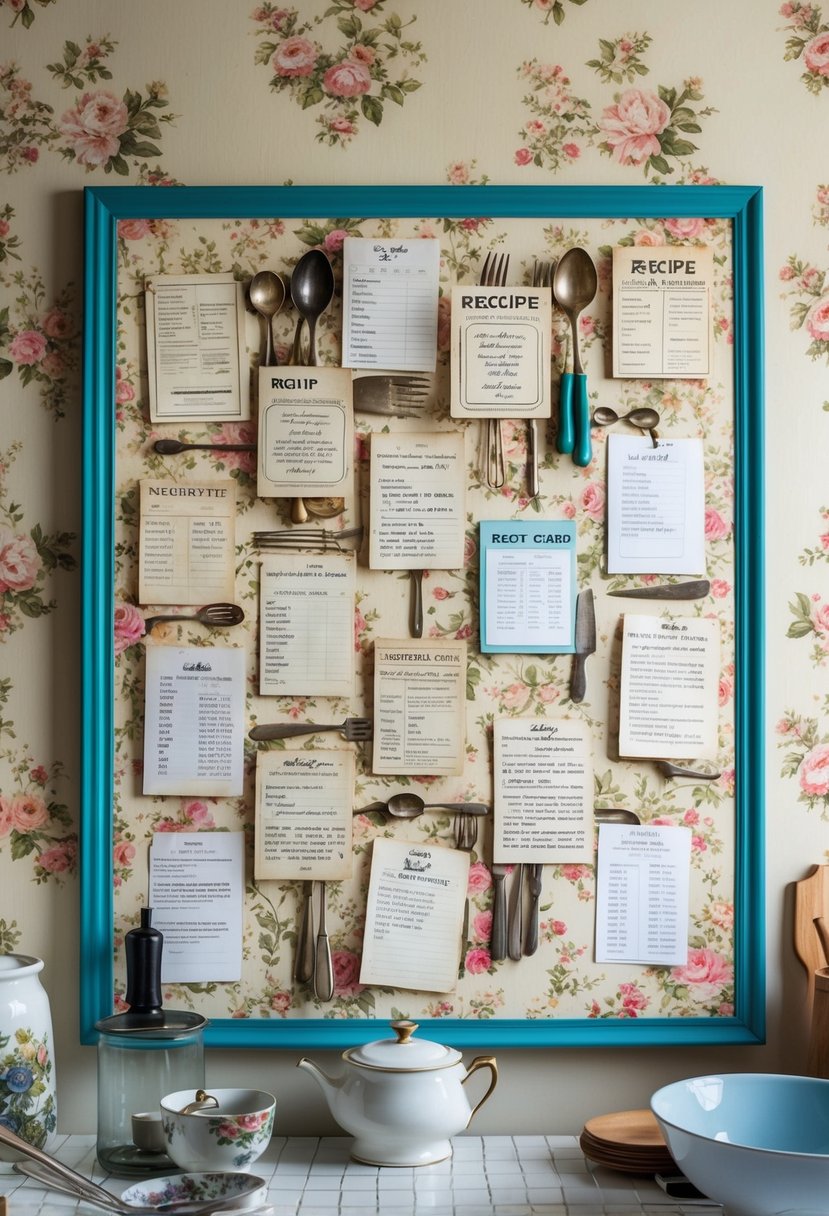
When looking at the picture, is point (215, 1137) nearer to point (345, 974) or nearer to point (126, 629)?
point (345, 974)

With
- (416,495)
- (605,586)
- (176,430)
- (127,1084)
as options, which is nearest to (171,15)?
(176,430)

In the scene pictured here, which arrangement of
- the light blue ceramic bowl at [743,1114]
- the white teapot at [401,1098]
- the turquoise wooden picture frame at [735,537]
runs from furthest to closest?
1. the turquoise wooden picture frame at [735,537]
2. the white teapot at [401,1098]
3. the light blue ceramic bowl at [743,1114]

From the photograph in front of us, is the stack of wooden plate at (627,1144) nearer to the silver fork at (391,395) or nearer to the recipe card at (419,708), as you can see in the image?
the recipe card at (419,708)

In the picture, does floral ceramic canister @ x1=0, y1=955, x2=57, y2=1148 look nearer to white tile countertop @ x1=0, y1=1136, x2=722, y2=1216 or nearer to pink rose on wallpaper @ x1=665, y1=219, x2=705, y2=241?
white tile countertop @ x1=0, y1=1136, x2=722, y2=1216

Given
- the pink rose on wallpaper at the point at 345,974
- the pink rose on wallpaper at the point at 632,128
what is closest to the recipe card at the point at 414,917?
the pink rose on wallpaper at the point at 345,974

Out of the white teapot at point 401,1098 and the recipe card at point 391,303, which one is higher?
the recipe card at point 391,303

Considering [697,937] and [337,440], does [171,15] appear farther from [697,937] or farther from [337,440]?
[697,937]

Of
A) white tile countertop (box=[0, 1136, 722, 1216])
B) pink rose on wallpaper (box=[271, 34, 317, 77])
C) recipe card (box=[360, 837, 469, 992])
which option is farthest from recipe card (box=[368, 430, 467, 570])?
white tile countertop (box=[0, 1136, 722, 1216])

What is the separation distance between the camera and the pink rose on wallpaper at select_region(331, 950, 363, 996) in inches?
60.7

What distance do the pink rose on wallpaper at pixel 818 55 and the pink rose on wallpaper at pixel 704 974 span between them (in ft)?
4.05

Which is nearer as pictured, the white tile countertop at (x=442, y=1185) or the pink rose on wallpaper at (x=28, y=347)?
the white tile countertop at (x=442, y=1185)

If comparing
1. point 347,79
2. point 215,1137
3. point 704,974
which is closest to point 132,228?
point 347,79

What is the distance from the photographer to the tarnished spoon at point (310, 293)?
5.11 feet

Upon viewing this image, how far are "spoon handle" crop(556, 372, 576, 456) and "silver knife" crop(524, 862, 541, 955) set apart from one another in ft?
1.86
